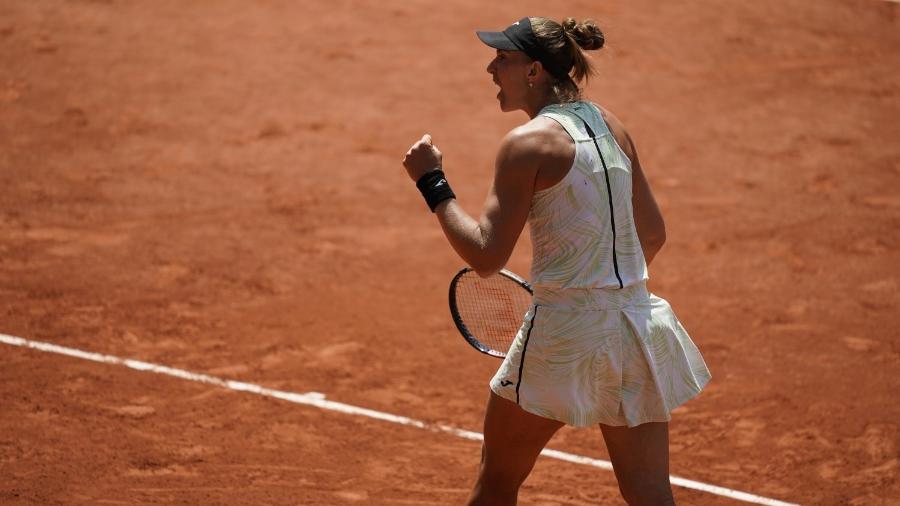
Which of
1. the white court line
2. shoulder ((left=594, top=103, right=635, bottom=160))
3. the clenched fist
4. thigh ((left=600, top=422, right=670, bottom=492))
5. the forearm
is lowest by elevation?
the white court line

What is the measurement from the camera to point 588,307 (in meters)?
3.55

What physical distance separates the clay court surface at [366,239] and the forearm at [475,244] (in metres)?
2.10

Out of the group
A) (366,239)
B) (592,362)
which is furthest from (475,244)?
(366,239)

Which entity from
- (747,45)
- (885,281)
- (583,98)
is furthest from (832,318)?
(747,45)

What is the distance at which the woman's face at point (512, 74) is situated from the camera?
3598 millimetres

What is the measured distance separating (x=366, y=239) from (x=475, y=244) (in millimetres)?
5116

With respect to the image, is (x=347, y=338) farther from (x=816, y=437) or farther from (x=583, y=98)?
(x=583, y=98)

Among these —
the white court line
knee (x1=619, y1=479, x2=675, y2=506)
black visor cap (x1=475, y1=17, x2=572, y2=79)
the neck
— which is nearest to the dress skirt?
knee (x1=619, y1=479, x2=675, y2=506)

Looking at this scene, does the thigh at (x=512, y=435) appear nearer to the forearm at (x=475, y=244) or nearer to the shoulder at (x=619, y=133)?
the forearm at (x=475, y=244)

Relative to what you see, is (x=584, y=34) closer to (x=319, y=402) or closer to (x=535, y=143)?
(x=535, y=143)

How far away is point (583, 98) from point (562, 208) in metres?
0.48

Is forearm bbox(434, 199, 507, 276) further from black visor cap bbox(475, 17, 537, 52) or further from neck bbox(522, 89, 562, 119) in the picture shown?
black visor cap bbox(475, 17, 537, 52)

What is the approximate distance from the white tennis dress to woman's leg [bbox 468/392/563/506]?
9 centimetres

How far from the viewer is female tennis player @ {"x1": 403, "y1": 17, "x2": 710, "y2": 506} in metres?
3.44
